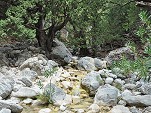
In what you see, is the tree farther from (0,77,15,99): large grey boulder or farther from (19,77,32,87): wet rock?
(0,77,15,99): large grey boulder

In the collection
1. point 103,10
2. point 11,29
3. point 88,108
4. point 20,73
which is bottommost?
point 88,108

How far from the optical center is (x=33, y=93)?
823 cm

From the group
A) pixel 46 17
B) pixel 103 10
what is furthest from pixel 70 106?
pixel 103 10

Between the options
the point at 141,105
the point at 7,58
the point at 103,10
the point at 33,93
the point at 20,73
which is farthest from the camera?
the point at 103,10

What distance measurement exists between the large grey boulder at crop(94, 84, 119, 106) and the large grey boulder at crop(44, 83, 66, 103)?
79cm

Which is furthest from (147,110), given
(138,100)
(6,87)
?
(6,87)

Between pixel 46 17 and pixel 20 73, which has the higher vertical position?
pixel 46 17

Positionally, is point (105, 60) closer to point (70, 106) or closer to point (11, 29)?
point (11, 29)

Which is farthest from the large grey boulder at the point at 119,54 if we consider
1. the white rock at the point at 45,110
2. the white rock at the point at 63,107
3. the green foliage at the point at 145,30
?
the green foliage at the point at 145,30

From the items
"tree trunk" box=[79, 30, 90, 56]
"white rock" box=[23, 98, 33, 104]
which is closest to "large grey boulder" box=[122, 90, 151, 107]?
"white rock" box=[23, 98, 33, 104]

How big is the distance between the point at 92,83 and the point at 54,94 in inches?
51.5

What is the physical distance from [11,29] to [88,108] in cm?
414

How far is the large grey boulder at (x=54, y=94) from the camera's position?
26.2ft

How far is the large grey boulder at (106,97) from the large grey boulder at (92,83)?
2.49ft
